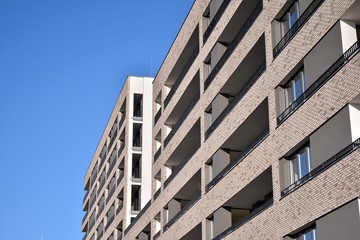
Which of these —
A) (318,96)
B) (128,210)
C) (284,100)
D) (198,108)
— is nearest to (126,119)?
(128,210)

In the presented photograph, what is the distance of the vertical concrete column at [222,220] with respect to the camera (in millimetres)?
38419

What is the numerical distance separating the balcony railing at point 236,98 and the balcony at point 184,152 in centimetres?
319

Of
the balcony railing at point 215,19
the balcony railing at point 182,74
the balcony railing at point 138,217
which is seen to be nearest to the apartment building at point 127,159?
the balcony railing at point 138,217

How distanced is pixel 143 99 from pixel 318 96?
1654 inches

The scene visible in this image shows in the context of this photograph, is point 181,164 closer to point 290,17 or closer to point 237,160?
point 237,160

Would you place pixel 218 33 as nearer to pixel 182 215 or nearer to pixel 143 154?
pixel 182 215

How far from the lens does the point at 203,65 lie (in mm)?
45656

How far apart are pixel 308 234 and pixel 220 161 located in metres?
12.7

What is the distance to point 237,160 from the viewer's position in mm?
36625

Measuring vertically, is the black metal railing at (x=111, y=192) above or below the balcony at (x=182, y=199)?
above

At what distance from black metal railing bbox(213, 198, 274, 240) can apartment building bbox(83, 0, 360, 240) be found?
0.07 metres

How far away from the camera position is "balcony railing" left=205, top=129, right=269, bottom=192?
33.7 metres

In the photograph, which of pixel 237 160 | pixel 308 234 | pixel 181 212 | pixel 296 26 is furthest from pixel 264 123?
pixel 181 212

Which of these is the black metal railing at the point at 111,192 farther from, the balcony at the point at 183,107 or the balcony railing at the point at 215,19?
the balcony railing at the point at 215,19
